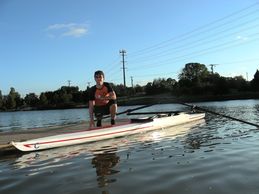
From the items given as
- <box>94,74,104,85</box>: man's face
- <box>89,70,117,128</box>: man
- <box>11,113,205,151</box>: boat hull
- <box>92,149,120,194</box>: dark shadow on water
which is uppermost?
<box>94,74,104,85</box>: man's face

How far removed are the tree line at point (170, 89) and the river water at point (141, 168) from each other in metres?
58.2

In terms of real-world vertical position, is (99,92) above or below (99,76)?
below

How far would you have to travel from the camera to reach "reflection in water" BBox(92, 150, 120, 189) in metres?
8.09

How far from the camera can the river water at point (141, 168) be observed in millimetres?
7363

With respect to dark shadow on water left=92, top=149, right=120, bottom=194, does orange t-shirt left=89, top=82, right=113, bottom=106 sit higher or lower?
higher

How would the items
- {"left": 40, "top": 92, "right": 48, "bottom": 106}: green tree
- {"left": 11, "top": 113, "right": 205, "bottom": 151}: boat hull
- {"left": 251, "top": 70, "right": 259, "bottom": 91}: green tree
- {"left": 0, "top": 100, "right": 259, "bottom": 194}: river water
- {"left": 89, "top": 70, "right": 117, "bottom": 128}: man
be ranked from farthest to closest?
{"left": 40, "top": 92, "right": 48, "bottom": 106}: green tree
{"left": 251, "top": 70, "right": 259, "bottom": 91}: green tree
{"left": 89, "top": 70, "right": 117, "bottom": 128}: man
{"left": 11, "top": 113, "right": 205, "bottom": 151}: boat hull
{"left": 0, "top": 100, "right": 259, "bottom": 194}: river water

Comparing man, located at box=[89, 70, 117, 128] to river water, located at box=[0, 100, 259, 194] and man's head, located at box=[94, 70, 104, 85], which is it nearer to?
man's head, located at box=[94, 70, 104, 85]

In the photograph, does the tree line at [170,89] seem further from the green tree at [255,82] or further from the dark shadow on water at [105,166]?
the dark shadow on water at [105,166]

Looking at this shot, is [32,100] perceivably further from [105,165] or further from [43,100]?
[105,165]

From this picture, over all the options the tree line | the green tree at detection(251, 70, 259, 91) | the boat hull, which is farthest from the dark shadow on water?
the green tree at detection(251, 70, 259, 91)

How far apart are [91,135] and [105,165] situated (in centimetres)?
431

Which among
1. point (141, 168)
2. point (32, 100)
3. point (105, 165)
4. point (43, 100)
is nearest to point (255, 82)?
point (105, 165)

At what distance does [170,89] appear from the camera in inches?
5261

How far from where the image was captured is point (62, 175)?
28.7 feet
